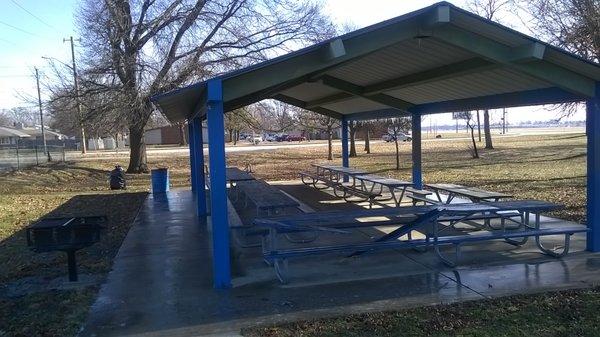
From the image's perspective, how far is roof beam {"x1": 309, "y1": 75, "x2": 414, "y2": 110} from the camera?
11.3 meters

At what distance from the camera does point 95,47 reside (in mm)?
21672

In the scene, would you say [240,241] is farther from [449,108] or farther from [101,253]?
[449,108]

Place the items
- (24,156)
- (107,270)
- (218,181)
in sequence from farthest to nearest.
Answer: (24,156), (107,270), (218,181)

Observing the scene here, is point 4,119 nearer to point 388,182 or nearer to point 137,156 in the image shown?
point 137,156

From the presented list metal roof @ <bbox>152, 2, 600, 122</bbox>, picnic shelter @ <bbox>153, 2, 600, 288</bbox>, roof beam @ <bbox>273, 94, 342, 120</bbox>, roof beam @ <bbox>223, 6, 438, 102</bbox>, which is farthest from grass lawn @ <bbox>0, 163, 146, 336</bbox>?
roof beam @ <bbox>273, 94, 342, 120</bbox>

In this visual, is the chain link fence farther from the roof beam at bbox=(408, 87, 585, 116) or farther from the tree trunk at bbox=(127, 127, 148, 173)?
the roof beam at bbox=(408, 87, 585, 116)

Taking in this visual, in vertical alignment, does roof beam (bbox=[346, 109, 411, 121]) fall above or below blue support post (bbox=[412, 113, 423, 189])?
above

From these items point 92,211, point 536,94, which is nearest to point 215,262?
point 536,94

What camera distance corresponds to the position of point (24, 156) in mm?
29109

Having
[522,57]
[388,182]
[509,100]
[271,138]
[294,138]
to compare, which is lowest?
[388,182]

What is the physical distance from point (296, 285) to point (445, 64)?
4280mm

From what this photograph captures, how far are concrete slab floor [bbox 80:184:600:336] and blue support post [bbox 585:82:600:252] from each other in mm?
269

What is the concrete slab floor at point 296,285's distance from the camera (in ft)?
16.6

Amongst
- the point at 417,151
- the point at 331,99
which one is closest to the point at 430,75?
the point at 417,151
